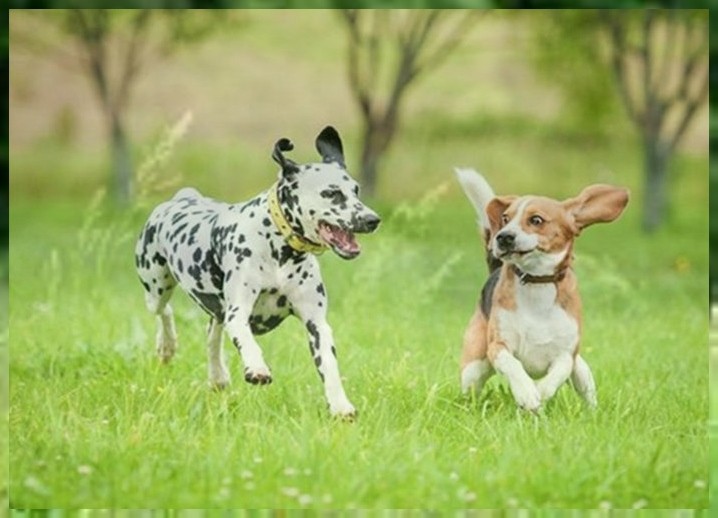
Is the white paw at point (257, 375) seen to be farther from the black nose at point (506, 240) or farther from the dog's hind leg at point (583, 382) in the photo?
the dog's hind leg at point (583, 382)

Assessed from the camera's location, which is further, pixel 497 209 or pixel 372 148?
pixel 372 148

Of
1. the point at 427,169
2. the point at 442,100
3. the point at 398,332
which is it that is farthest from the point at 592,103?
the point at 398,332

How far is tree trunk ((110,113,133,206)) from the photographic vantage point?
4594mm

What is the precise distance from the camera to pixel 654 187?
18.3ft

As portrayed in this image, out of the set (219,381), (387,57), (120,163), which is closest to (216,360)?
(219,381)

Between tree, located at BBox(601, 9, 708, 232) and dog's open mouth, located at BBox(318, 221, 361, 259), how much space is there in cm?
196

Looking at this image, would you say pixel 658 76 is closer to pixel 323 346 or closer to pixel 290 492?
pixel 323 346

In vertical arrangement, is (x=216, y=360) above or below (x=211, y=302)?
below

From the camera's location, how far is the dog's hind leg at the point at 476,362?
3918 mm

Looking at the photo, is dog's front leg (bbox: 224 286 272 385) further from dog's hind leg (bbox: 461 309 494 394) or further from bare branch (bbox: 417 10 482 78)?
bare branch (bbox: 417 10 482 78)

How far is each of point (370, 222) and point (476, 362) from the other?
1.69 feet

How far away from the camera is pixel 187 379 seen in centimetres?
404

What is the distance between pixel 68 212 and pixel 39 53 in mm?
818

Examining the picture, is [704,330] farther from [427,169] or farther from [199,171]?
[199,171]
